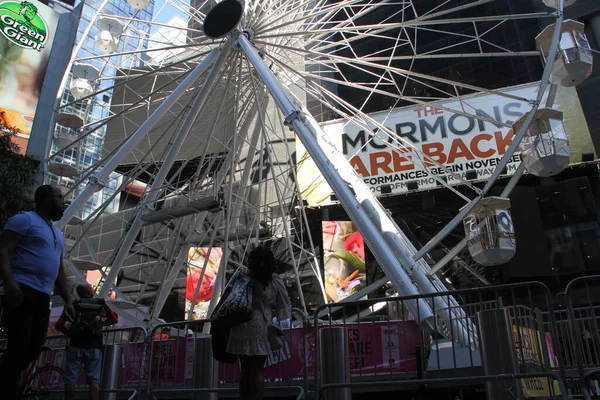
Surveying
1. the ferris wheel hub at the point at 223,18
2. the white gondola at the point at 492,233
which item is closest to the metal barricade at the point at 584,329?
the white gondola at the point at 492,233

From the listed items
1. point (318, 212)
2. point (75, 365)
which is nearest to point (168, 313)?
point (318, 212)

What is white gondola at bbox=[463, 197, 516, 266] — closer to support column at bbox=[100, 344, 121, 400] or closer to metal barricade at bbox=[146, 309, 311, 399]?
metal barricade at bbox=[146, 309, 311, 399]

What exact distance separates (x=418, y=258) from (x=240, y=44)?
679 cm

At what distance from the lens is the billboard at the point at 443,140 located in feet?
56.7

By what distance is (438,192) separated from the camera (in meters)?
18.6

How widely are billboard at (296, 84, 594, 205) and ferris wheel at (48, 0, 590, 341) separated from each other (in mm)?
65

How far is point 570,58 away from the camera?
9.40m

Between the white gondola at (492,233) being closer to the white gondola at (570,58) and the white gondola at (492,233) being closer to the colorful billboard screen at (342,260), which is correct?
the white gondola at (570,58)

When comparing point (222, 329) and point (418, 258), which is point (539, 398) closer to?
point (418, 258)

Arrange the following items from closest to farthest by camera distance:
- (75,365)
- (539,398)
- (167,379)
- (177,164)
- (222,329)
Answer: (222,329) → (75,365) → (539,398) → (167,379) → (177,164)

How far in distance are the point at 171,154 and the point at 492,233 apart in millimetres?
7209

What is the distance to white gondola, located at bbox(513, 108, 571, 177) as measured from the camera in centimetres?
912

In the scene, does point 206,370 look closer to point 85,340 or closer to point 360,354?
point 85,340

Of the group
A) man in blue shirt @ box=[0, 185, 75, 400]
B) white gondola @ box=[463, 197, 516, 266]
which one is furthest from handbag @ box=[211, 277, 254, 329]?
white gondola @ box=[463, 197, 516, 266]
